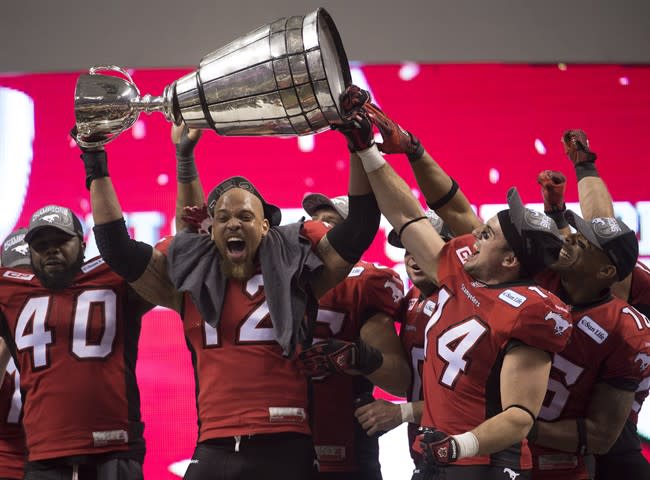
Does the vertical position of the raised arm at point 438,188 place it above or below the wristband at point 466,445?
above

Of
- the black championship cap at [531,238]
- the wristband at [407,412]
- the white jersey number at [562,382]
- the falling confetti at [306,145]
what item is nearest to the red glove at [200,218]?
the wristband at [407,412]

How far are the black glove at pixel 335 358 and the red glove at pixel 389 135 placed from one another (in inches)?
23.2

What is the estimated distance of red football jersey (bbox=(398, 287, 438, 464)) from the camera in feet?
9.96

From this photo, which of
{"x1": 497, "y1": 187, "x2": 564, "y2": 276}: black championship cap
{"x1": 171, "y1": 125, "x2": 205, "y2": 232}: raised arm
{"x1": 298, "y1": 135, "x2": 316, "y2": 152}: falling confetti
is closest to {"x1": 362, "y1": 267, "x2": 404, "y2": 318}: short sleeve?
{"x1": 171, "y1": 125, "x2": 205, "y2": 232}: raised arm

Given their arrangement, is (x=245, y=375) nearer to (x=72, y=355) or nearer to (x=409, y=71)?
(x=72, y=355)

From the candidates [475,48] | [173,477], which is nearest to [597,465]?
[173,477]

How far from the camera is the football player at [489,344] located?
7.39ft

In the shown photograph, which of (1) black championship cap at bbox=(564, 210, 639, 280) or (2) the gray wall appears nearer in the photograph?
(1) black championship cap at bbox=(564, 210, 639, 280)

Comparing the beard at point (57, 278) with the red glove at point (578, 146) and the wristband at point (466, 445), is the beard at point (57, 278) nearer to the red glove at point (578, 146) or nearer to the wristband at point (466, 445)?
the wristband at point (466, 445)

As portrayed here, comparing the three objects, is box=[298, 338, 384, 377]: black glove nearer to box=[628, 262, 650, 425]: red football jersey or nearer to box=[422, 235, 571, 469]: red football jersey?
box=[422, 235, 571, 469]: red football jersey

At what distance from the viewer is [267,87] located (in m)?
1.95

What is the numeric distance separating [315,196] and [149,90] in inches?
57.6

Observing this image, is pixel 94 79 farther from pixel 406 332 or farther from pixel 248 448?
pixel 406 332

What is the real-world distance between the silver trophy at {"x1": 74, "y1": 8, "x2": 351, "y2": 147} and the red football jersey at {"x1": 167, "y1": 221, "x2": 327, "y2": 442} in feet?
2.45
